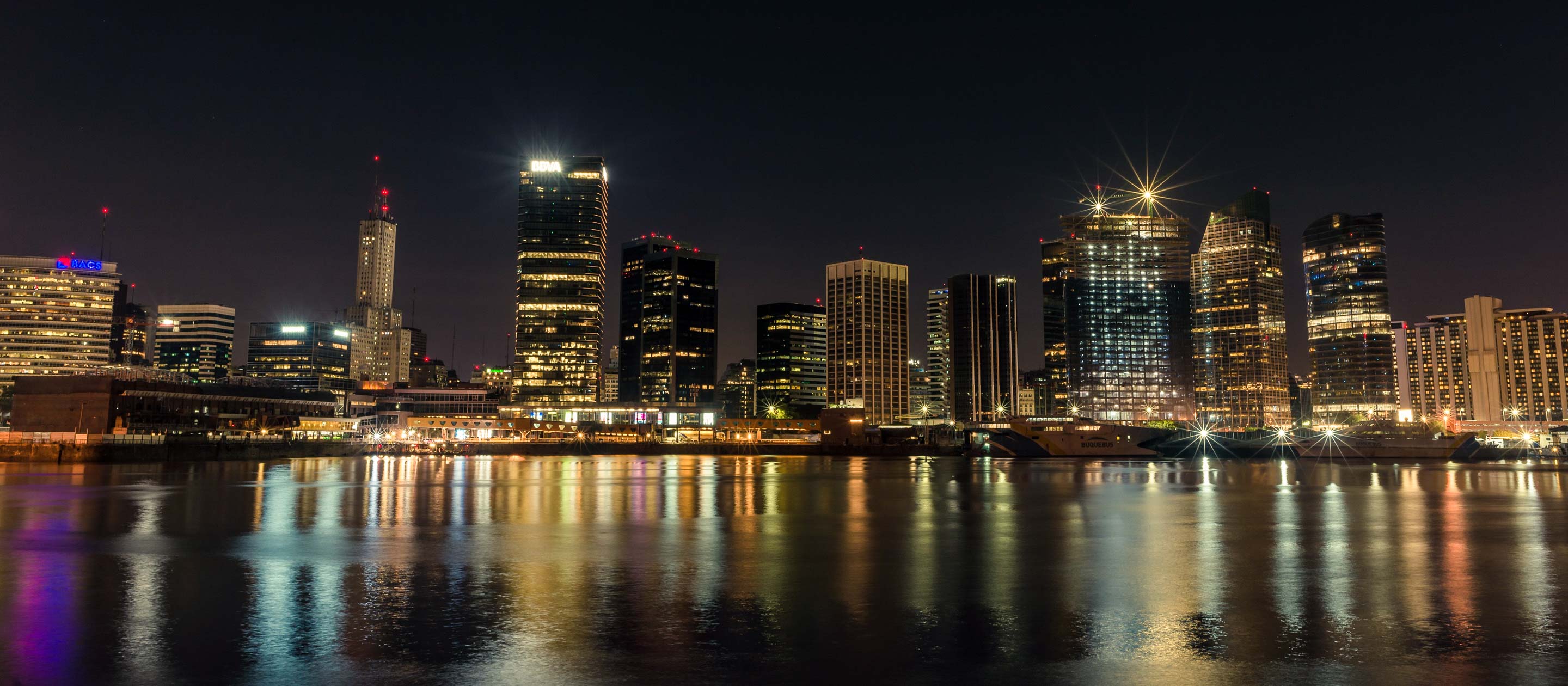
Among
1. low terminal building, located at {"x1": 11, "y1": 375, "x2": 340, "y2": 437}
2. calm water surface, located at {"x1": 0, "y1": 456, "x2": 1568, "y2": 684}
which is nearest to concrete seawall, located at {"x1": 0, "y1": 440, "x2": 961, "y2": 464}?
low terminal building, located at {"x1": 11, "y1": 375, "x2": 340, "y2": 437}

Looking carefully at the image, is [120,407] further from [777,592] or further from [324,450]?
[777,592]

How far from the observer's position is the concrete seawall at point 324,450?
109375mm

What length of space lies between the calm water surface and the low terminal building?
378 feet

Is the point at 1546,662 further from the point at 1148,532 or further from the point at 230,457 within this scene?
the point at 230,457

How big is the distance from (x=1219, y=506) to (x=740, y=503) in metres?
24.5

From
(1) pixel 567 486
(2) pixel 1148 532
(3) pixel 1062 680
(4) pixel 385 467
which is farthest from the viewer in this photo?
(4) pixel 385 467

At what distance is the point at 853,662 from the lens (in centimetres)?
1386

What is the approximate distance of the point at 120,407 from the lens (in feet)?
468

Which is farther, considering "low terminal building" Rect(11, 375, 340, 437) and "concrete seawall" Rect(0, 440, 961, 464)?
"low terminal building" Rect(11, 375, 340, 437)

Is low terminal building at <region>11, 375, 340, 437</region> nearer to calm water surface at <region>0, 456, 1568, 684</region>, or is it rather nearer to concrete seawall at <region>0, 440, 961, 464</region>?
concrete seawall at <region>0, 440, 961, 464</region>

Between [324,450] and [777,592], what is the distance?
497ft

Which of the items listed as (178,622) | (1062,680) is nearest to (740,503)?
(178,622)

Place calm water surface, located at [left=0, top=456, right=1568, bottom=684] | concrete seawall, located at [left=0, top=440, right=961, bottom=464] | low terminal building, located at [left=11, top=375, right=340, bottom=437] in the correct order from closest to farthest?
calm water surface, located at [left=0, top=456, right=1568, bottom=684], concrete seawall, located at [left=0, top=440, right=961, bottom=464], low terminal building, located at [left=11, top=375, right=340, bottom=437]

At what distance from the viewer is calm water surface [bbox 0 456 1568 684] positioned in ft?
45.2
